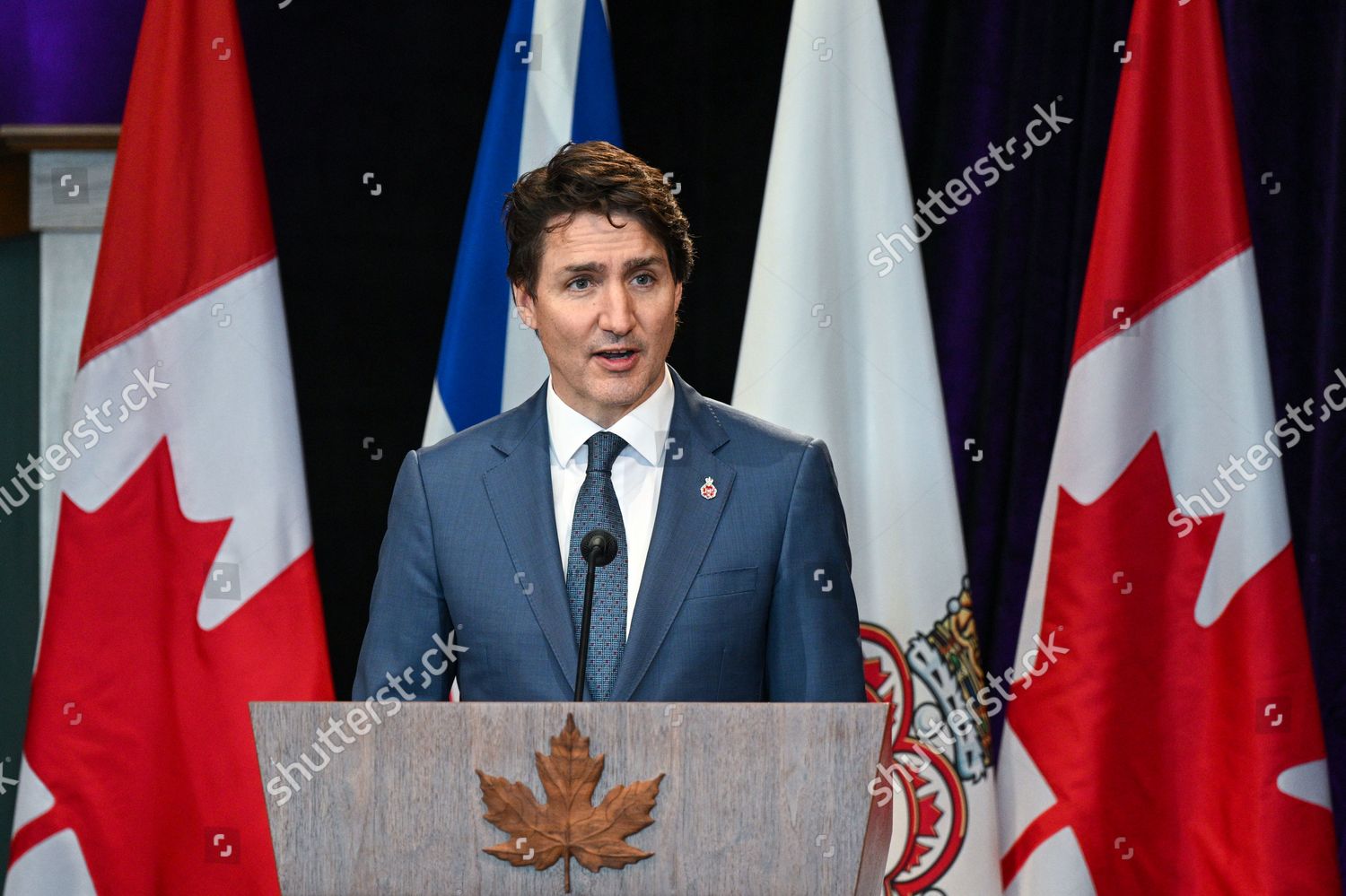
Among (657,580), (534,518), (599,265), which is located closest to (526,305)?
(599,265)

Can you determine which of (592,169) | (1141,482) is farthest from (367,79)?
(1141,482)

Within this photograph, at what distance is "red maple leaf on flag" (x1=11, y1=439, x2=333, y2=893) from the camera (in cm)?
280

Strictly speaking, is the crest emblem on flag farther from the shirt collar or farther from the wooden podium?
the wooden podium

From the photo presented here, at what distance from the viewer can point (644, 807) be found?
1.26 metres

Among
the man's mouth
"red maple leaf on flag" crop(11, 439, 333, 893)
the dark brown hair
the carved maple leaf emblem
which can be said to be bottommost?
the carved maple leaf emblem

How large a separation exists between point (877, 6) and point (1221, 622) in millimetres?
1468

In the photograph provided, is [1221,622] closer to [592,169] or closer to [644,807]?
[592,169]

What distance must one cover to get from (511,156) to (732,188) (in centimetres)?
55

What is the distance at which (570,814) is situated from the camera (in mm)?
1263

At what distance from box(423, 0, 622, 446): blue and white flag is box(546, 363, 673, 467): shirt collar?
3.45 ft

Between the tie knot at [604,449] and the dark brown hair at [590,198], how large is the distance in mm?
223

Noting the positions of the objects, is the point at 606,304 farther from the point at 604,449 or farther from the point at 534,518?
the point at 534,518

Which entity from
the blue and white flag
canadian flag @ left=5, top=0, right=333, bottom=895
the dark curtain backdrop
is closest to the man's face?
the blue and white flag

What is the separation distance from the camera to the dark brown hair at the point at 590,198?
184cm
